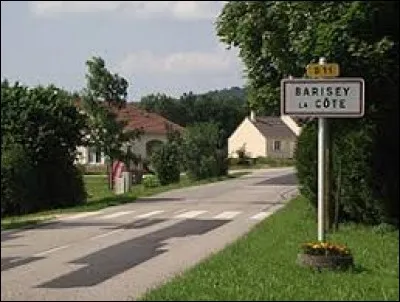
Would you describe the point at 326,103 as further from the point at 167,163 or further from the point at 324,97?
the point at 167,163

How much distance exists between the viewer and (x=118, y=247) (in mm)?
15469

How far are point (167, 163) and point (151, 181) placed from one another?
1.41 meters

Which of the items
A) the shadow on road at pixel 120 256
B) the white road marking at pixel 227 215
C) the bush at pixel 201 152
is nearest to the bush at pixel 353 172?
the shadow on road at pixel 120 256

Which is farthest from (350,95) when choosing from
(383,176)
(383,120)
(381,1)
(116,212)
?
(116,212)

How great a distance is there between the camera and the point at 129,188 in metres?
37.6

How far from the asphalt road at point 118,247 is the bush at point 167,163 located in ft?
52.4

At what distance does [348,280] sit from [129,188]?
91.8 feet

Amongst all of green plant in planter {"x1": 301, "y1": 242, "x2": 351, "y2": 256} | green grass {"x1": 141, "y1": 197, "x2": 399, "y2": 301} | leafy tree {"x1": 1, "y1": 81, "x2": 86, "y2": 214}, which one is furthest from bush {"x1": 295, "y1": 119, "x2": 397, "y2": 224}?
leafy tree {"x1": 1, "y1": 81, "x2": 86, "y2": 214}

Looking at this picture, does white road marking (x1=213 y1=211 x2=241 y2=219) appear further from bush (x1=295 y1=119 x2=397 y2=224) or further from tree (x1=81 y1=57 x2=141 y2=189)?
tree (x1=81 y1=57 x2=141 y2=189)

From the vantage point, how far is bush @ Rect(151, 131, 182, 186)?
45750 millimetres

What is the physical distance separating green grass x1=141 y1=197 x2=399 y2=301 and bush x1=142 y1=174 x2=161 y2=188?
2893cm

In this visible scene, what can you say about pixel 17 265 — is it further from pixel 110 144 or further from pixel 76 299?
pixel 110 144

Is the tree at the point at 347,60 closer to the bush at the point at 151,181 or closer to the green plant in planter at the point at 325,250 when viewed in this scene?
the green plant in planter at the point at 325,250

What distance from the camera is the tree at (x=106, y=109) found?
3656 cm
